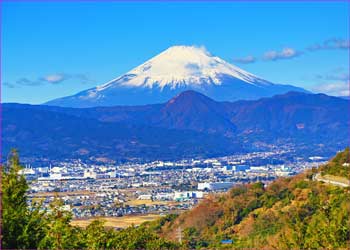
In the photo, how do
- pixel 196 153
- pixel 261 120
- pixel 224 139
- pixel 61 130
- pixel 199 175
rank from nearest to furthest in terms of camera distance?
pixel 199 175 → pixel 196 153 → pixel 61 130 → pixel 224 139 → pixel 261 120

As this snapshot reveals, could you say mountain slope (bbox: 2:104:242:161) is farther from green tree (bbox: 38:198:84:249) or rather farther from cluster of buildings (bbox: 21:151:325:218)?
green tree (bbox: 38:198:84:249)

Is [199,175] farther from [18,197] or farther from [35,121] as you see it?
[18,197]

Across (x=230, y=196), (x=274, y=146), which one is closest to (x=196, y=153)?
(x=274, y=146)

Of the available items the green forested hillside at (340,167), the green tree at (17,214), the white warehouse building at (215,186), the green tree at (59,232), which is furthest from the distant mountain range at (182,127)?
the green tree at (17,214)

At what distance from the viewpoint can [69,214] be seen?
9.21 metres

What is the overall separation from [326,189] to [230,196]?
6234 mm

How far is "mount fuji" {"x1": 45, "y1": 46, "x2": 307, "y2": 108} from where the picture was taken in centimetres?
18138

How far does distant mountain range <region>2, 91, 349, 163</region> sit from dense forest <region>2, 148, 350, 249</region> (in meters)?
60.9

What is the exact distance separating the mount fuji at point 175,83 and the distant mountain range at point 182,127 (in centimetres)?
3675

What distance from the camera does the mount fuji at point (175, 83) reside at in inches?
7141

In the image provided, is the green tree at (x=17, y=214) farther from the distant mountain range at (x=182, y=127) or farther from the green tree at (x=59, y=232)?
the distant mountain range at (x=182, y=127)

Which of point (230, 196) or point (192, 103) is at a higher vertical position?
point (192, 103)

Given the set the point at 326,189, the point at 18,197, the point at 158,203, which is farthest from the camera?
the point at 158,203

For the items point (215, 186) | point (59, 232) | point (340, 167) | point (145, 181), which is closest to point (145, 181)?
point (145, 181)
